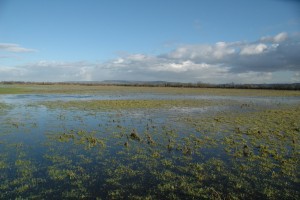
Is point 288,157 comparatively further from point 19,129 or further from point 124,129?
point 19,129

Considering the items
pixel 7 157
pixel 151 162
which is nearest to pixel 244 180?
pixel 151 162

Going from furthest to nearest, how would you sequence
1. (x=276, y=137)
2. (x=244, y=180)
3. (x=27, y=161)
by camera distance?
(x=276, y=137) < (x=27, y=161) < (x=244, y=180)

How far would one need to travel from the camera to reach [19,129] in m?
18.6

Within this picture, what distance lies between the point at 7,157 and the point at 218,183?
931cm

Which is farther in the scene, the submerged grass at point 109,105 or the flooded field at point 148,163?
the submerged grass at point 109,105

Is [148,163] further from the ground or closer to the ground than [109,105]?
closer to the ground

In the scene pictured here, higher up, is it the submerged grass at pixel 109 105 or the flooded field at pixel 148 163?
the submerged grass at pixel 109 105

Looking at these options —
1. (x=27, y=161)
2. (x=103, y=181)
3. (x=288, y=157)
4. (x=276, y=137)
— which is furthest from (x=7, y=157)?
(x=276, y=137)

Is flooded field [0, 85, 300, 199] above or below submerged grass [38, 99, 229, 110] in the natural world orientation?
below

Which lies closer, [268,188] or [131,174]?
[268,188]

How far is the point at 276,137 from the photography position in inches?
672

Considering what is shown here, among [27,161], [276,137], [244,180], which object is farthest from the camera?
[276,137]

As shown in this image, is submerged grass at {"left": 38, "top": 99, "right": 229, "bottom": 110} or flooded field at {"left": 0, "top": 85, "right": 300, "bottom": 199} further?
submerged grass at {"left": 38, "top": 99, "right": 229, "bottom": 110}

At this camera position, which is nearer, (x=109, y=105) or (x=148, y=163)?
(x=148, y=163)
